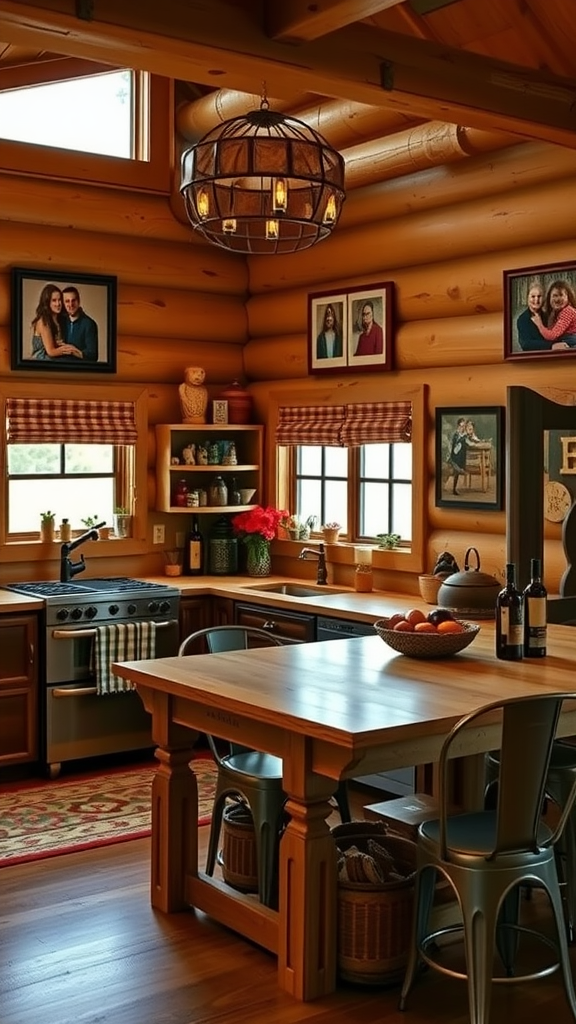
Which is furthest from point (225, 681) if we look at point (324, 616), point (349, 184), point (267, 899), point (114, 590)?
point (349, 184)

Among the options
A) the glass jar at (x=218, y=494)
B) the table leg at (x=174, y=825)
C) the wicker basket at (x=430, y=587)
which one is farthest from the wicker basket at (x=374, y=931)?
the glass jar at (x=218, y=494)

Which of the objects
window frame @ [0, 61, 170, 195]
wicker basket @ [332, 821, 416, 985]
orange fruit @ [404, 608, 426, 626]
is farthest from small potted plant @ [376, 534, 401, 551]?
wicker basket @ [332, 821, 416, 985]

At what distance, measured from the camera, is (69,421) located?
699 centimetres

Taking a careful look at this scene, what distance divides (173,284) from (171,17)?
3544 mm

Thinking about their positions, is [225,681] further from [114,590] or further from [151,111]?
[151,111]

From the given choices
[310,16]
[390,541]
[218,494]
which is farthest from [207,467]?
[310,16]

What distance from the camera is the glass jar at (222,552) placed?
7484mm

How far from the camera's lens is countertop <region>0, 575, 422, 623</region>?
5996 millimetres

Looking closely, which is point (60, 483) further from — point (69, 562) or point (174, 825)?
point (174, 825)

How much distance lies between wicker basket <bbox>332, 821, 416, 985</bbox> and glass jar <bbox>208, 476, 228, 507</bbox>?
3.89m

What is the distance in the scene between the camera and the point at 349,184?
21.8 feet

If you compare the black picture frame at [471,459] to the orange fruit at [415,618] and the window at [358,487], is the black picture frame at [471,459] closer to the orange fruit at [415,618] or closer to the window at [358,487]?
the window at [358,487]

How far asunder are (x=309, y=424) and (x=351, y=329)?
26.3 inches

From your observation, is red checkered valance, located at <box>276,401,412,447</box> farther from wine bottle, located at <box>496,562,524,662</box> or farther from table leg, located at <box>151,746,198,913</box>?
table leg, located at <box>151,746,198,913</box>
